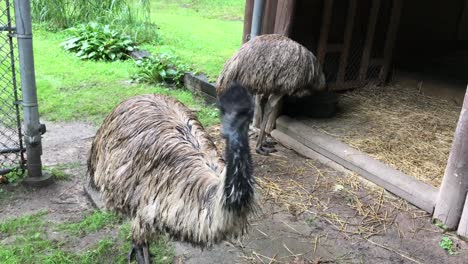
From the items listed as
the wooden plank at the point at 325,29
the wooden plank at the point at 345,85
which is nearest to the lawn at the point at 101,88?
the wooden plank at the point at 325,29

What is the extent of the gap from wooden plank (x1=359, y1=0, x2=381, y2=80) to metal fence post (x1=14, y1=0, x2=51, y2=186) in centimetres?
407

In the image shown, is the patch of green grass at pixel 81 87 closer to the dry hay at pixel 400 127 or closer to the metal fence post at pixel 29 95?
the metal fence post at pixel 29 95

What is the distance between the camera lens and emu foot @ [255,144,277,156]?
16.0 feet

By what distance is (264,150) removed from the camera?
194 inches

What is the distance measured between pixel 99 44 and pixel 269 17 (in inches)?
136

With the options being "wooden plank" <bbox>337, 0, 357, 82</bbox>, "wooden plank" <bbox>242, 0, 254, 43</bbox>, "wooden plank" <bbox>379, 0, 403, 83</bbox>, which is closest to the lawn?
"wooden plank" <bbox>242, 0, 254, 43</bbox>

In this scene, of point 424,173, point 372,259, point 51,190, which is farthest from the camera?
point 424,173

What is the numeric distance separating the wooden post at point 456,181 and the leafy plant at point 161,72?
12.6 ft

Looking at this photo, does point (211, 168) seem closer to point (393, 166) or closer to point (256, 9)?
point (393, 166)

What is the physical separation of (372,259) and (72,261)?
1.97 meters

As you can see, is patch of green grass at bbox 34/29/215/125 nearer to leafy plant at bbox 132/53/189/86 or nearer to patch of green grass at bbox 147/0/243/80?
leafy plant at bbox 132/53/189/86

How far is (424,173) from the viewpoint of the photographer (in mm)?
4461

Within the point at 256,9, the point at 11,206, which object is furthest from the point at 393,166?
the point at 11,206

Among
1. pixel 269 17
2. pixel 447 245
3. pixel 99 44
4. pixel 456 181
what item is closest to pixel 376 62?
pixel 269 17
